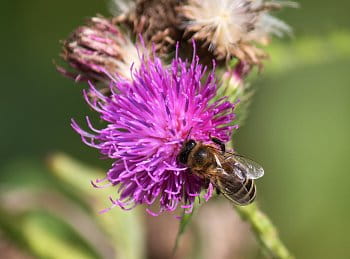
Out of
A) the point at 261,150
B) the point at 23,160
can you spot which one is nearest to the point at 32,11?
the point at 23,160

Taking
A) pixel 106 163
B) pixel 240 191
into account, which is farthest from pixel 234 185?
pixel 106 163

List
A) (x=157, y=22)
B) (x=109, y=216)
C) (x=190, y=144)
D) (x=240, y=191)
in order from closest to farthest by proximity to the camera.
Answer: (x=240, y=191) < (x=190, y=144) < (x=157, y=22) < (x=109, y=216)

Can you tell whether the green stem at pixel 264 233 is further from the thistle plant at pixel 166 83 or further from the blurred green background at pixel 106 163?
the blurred green background at pixel 106 163

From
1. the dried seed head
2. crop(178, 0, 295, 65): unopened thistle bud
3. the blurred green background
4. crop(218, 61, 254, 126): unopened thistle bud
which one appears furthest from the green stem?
the blurred green background

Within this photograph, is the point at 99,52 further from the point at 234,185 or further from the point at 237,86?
the point at 234,185

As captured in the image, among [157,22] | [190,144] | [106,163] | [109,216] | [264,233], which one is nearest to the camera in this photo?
[190,144]

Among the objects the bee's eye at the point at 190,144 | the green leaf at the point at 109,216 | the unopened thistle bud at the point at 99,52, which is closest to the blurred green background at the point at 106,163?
the green leaf at the point at 109,216
